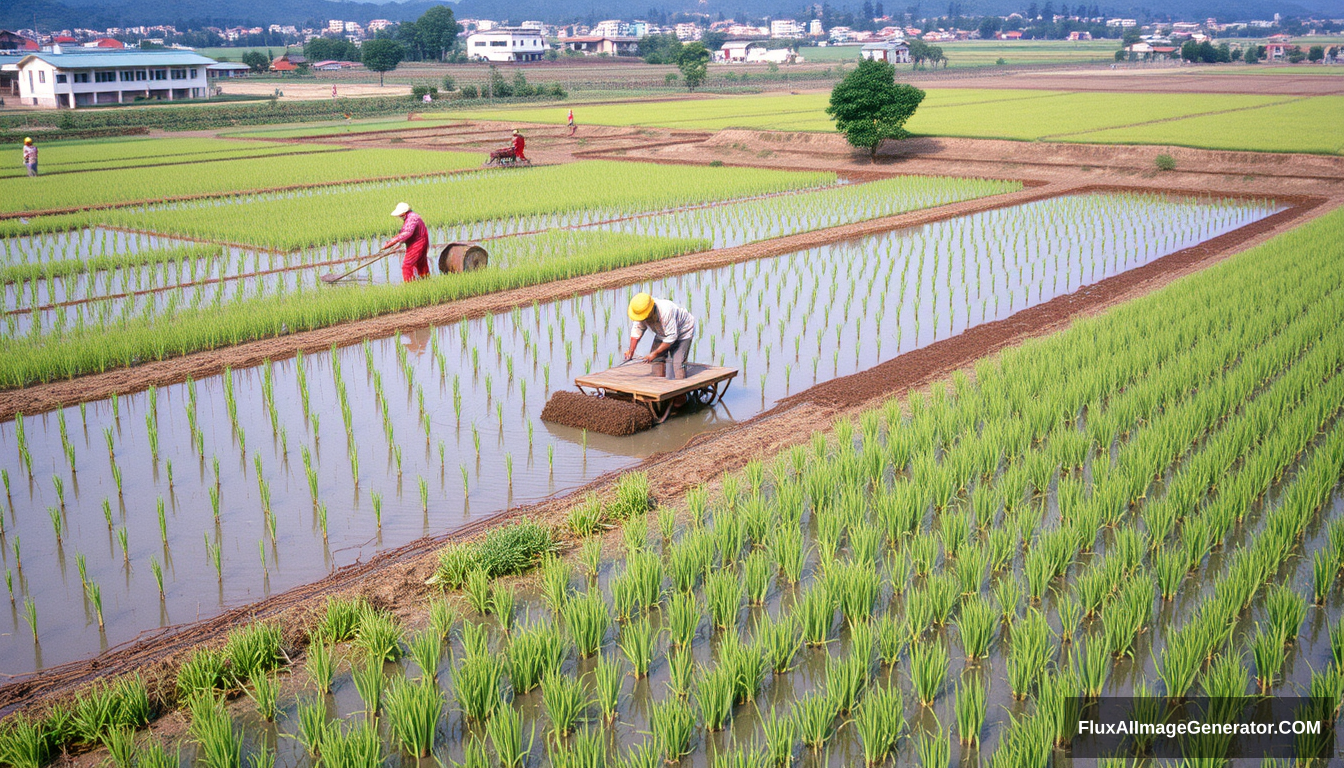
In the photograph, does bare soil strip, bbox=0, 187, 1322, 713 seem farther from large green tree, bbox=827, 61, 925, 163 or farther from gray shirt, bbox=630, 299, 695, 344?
large green tree, bbox=827, 61, 925, 163

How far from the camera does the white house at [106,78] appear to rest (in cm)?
4478

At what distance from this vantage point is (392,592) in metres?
4.56

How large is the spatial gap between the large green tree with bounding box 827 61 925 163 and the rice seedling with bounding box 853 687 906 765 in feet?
68.2

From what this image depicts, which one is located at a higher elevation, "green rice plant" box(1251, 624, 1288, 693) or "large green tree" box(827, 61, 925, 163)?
"large green tree" box(827, 61, 925, 163)

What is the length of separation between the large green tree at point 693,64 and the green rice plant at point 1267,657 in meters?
47.9

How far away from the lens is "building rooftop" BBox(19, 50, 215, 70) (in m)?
45.1

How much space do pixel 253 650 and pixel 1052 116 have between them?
29188 mm

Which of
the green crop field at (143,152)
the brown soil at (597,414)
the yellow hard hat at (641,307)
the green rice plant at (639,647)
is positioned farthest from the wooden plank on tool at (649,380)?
the green crop field at (143,152)

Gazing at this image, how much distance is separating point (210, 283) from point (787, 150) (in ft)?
55.1

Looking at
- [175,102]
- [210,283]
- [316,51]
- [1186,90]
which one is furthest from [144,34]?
[210,283]

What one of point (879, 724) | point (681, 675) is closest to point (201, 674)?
point (681, 675)

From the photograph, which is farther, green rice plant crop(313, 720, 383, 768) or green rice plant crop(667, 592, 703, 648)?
green rice plant crop(667, 592, 703, 648)

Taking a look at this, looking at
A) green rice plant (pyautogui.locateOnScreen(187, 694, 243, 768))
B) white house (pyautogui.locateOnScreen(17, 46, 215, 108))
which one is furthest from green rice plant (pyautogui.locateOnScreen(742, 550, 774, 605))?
white house (pyautogui.locateOnScreen(17, 46, 215, 108))

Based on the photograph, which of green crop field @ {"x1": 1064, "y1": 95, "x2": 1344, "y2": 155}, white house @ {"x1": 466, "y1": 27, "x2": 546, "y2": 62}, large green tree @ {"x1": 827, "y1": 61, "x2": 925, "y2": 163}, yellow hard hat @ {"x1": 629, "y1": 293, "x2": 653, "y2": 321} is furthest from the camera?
white house @ {"x1": 466, "y1": 27, "x2": 546, "y2": 62}
